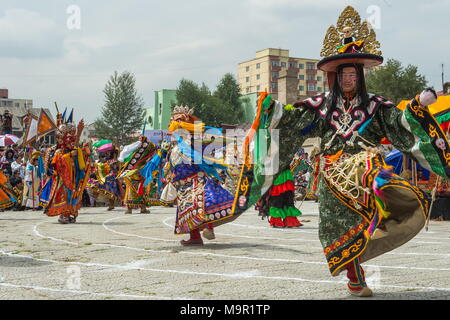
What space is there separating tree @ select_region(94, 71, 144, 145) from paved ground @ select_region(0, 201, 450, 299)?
5061 centimetres

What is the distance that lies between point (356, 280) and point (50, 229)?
8.43 meters

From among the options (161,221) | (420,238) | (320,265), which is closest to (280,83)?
(161,221)

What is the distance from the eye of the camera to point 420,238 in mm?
10047

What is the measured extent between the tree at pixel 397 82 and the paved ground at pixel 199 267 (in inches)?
1504

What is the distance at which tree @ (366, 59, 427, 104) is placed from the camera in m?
47.2

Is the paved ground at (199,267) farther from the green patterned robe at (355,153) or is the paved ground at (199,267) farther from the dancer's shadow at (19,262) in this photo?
the green patterned robe at (355,153)

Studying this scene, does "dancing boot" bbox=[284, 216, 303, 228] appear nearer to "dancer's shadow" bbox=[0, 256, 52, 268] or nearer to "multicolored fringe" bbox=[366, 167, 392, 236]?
"dancer's shadow" bbox=[0, 256, 52, 268]

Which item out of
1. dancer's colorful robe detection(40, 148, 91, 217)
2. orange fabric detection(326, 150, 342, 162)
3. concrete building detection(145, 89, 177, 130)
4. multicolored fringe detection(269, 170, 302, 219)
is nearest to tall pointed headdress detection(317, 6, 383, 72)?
orange fabric detection(326, 150, 342, 162)

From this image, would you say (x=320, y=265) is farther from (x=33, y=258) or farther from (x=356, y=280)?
(x=33, y=258)

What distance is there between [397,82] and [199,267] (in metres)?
43.6

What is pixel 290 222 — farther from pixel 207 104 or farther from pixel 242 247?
pixel 207 104

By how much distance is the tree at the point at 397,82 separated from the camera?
47188mm

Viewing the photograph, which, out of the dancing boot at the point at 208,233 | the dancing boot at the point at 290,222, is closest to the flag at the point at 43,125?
the dancing boot at the point at 290,222

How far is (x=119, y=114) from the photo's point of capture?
201ft
